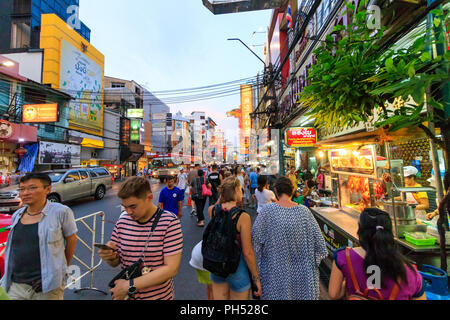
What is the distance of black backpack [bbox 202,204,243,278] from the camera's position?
2.18 meters

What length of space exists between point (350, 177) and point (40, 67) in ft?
94.8

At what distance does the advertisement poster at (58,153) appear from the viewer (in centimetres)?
1768

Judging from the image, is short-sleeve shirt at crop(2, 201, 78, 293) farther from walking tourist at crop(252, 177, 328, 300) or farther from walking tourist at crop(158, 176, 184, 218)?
walking tourist at crop(158, 176, 184, 218)

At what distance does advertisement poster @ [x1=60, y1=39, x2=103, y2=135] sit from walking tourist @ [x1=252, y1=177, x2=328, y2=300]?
89.3 ft

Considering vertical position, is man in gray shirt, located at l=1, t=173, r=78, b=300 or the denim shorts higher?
man in gray shirt, located at l=1, t=173, r=78, b=300

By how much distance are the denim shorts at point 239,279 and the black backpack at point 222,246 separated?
140 millimetres

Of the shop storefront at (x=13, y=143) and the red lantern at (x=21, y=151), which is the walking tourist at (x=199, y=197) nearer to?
the shop storefront at (x=13, y=143)

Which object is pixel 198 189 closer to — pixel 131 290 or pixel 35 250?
pixel 35 250

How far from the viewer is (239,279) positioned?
2.27 m

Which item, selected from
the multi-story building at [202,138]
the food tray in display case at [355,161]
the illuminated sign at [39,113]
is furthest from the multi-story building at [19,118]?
the multi-story building at [202,138]

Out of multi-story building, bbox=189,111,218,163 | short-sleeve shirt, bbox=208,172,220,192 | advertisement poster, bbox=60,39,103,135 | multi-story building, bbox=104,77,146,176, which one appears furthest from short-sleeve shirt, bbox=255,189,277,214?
multi-story building, bbox=189,111,218,163

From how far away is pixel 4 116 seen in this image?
14.8 m

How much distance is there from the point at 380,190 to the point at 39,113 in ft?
72.4

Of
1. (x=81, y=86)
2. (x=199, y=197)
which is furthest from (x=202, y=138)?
(x=199, y=197)
